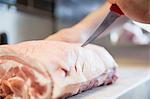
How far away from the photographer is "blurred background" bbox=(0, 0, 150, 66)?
3.64 feet

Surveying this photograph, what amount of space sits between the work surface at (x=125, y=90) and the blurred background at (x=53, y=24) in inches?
5.1

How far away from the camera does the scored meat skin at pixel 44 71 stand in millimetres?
541

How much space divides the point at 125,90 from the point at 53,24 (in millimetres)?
1012

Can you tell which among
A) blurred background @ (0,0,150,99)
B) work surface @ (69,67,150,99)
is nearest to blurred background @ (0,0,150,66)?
blurred background @ (0,0,150,99)

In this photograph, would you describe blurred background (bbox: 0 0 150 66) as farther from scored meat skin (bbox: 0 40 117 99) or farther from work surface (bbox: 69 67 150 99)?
scored meat skin (bbox: 0 40 117 99)

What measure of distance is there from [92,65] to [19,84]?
17cm

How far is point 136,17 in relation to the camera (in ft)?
1.61

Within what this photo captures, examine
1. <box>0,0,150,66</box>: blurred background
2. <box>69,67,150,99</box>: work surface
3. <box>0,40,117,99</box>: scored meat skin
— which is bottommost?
<box>69,67,150,99</box>: work surface

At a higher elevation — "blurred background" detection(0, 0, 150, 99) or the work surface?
"blurred background" detection(0, 0, 150, 99)

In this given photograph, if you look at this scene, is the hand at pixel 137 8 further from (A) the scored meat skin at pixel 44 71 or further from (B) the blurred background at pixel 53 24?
(B) the blurred background at pixel 53 24

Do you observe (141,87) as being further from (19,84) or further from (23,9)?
(23,9)

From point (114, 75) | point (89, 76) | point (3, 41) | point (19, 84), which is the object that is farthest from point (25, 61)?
point (3, 41)

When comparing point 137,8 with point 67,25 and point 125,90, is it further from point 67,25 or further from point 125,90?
point 67,25

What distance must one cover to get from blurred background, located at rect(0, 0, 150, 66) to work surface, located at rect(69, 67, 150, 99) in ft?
0.42
